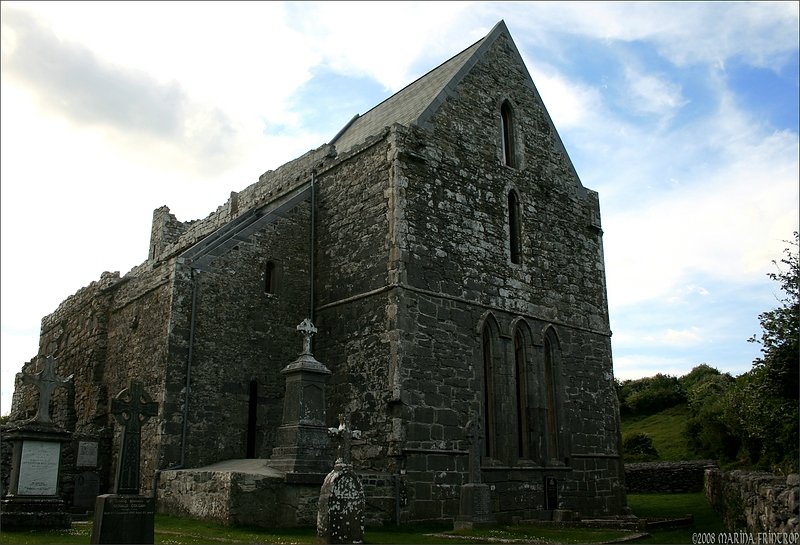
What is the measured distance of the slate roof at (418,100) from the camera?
18.4 meters

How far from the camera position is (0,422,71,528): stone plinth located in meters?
12.4

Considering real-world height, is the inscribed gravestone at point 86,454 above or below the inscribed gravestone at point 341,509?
above

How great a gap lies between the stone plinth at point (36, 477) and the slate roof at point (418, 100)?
9895mm

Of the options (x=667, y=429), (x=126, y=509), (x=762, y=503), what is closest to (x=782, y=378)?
(x=762, y=503)

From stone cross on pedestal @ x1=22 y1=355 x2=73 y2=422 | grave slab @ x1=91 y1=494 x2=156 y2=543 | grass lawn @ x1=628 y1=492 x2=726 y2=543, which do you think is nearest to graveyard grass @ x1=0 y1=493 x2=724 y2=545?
grass lawn @ x1=628 y1=492 x2=726 y2=543

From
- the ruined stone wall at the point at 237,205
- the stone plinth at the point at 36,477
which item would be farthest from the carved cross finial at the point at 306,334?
the ruined stone wall at the point at 237,205

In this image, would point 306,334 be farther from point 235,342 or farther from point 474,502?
point 474,502

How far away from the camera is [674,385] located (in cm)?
4219

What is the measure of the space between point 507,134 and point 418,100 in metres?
2.71

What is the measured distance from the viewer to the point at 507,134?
20.2 m

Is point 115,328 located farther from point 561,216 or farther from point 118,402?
point 561,216

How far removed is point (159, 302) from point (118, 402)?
6100 millimetres

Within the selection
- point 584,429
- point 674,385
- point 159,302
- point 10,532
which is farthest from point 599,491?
point 674,385

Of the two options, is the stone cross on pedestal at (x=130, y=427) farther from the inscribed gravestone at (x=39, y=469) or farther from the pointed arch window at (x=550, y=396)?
the pointed arch window at (x=550, y=396)
